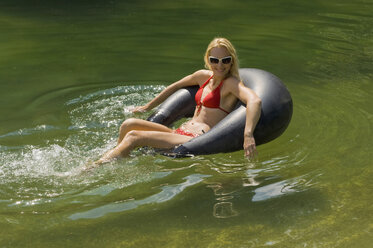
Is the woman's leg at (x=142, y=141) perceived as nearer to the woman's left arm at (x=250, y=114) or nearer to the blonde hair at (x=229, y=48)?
the woman's left arm at (x=250, y=114)

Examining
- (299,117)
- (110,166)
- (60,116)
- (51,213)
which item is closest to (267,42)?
(299,117)

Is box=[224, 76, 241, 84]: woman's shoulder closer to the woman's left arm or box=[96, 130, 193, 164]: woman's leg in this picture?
the woman's left arm

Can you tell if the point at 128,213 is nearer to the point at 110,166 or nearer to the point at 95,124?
the point at 110,166

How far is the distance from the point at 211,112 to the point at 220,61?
18.1 inches

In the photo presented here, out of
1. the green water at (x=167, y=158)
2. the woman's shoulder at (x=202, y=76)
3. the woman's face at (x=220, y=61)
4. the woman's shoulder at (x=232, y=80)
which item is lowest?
the green water at (x=167, y=158)

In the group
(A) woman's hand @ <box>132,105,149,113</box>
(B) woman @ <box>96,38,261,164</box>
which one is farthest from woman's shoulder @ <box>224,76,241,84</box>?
(A) woman's hand @ <box>132,105,149,113</box>

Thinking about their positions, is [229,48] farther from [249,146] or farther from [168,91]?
[168,91]

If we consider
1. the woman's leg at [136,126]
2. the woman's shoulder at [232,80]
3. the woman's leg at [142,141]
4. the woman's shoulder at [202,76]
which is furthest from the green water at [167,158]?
the woman's shoulder at [202,76]

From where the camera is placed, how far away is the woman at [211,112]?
16.4 ft

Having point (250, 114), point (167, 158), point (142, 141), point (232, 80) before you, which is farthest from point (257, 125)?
point (142, 141)

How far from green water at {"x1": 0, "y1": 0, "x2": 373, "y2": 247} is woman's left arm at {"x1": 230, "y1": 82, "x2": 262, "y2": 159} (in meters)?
0.20

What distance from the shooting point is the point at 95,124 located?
6.08 m

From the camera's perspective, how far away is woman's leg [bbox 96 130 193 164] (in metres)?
5.00

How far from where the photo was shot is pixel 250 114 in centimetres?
499
